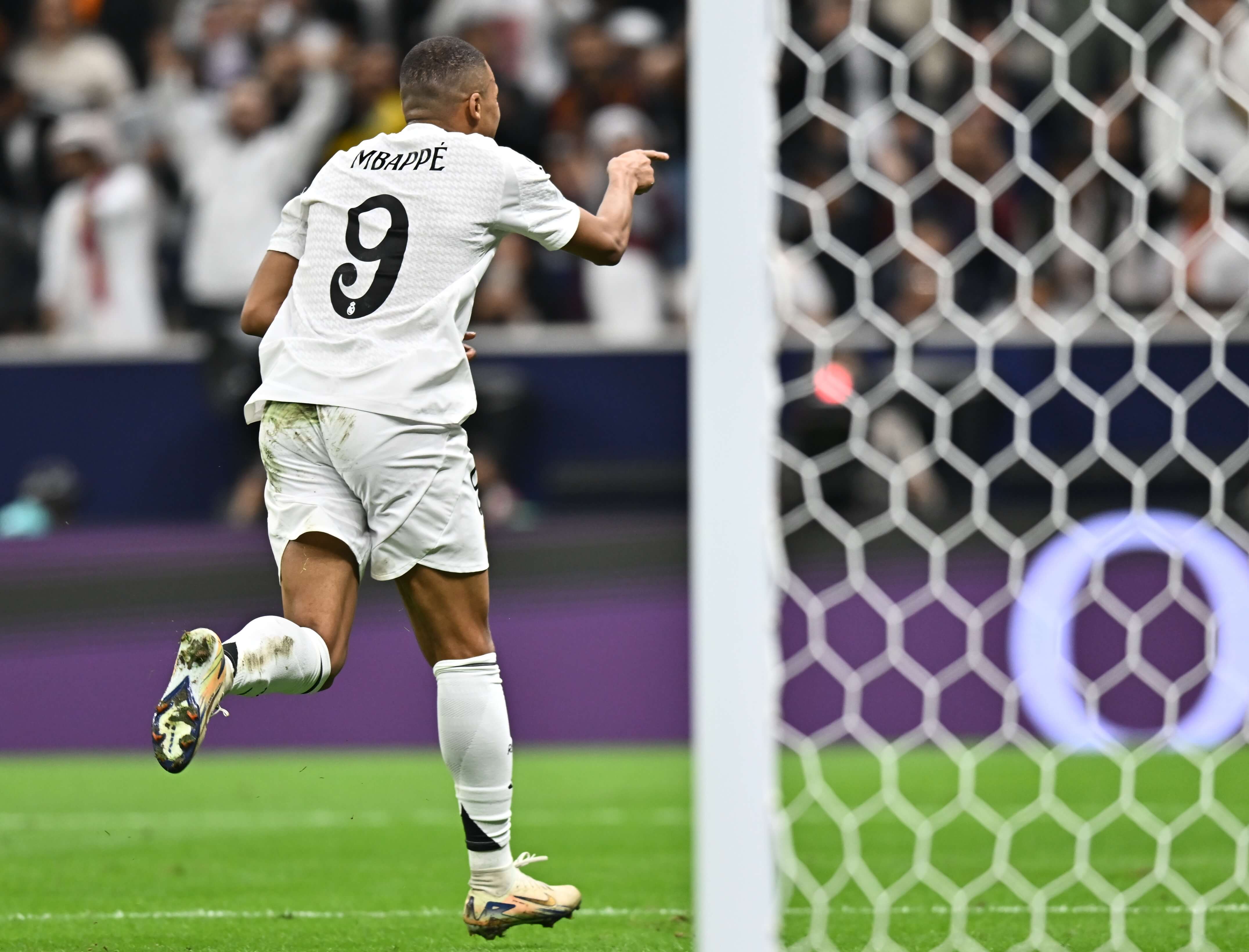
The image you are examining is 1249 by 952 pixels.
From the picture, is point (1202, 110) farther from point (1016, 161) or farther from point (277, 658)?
point (277, 658)

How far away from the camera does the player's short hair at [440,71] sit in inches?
150

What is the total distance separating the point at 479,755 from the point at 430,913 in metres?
0.77

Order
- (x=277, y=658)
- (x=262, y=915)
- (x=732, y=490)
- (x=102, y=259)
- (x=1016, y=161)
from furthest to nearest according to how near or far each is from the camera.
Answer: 1. (x=102, y=259)
2. (x=1016, y=161)
3. (x=262, y=915)
4. (x=277, y=658)
5. (x=732, y=490)

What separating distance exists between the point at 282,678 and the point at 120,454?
538cm

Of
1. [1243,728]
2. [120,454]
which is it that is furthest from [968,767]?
[120,454]

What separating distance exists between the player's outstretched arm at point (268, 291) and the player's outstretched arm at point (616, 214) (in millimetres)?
599

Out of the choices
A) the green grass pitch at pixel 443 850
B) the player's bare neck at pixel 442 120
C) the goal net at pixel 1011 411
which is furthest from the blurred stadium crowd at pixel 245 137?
the player's bare neck at pixel 442 120

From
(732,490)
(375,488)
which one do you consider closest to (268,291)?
(375,488)

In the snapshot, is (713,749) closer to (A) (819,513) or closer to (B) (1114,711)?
(A) (819,513)

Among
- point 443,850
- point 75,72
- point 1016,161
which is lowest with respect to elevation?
point 443,850

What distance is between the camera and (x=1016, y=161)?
725 centimetres

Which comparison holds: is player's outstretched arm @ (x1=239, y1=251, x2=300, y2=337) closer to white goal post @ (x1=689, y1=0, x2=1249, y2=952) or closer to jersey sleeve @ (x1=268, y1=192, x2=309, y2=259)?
jersey sleeve @ (x1=268, y1=192, x2=309, y2=259)

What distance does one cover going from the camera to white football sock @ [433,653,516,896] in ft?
12.5

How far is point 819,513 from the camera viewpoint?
7.73 m
